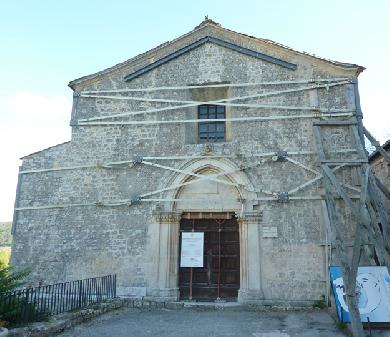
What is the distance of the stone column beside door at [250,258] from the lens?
10352 mm

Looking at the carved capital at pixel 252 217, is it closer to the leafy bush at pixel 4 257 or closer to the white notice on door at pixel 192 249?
the white notice on door at pixel 192 249

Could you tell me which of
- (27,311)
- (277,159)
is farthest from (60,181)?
(277,159)

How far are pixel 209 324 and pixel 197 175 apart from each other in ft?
15.2

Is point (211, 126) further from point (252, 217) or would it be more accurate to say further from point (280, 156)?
point (252, 217)

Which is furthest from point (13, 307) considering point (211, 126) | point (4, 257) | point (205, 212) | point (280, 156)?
point (211, 126)

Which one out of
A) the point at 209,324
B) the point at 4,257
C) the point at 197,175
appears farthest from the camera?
the point at 197,175

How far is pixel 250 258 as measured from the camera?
419 inches

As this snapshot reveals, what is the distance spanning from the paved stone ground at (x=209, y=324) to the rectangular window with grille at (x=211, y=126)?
5.29 metres

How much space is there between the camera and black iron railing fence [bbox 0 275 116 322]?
655 centimetres

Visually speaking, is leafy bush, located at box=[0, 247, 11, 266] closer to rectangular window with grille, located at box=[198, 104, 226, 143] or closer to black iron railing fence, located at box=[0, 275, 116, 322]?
black iron railing fence, located at box=[0, 275, 116, 322]

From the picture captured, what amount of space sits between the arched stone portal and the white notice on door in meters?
0.20

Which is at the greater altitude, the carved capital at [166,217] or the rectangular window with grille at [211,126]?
the rectangular window with grille at [211,126]

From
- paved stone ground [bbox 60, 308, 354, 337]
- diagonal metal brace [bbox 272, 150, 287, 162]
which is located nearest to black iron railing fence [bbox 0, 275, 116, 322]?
paved stone ground [bbox 60, 308, 354, 337]

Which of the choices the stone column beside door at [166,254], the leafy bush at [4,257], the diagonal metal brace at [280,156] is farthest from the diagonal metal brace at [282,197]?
the leafy bush at [4,257]
